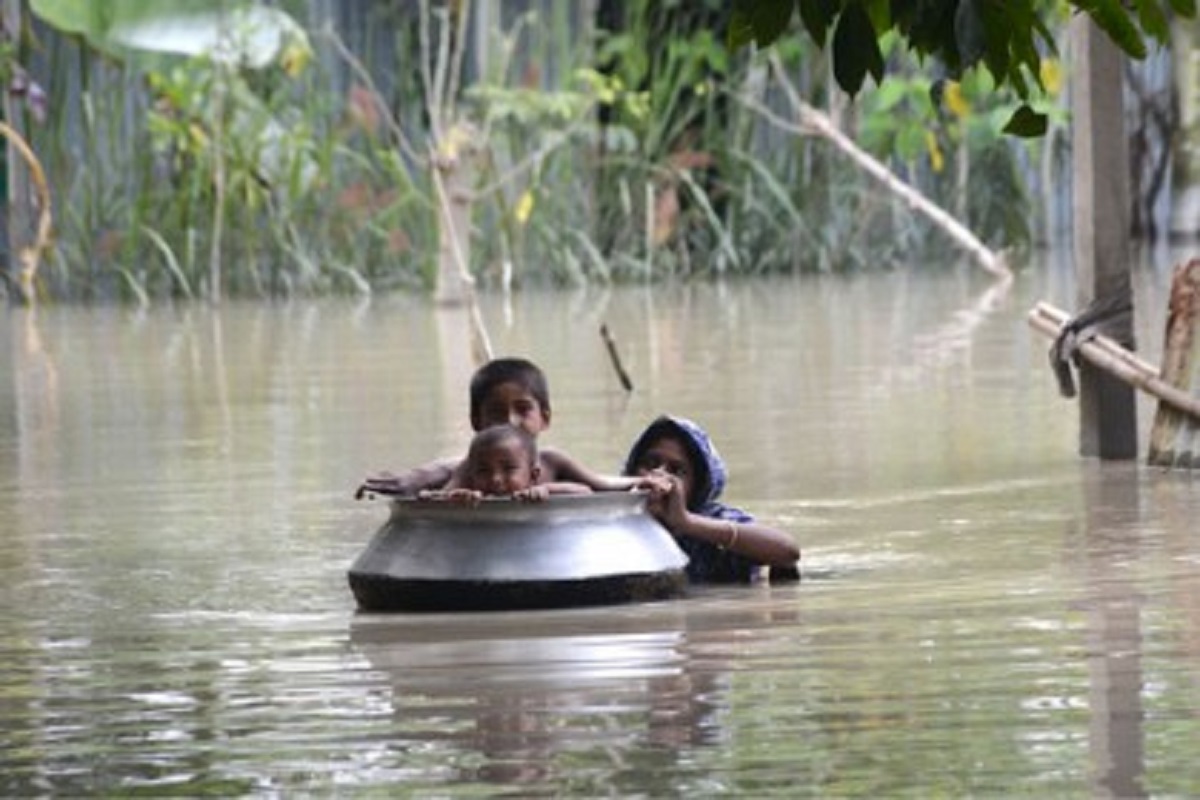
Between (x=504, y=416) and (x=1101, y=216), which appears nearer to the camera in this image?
(x=504, y=416)

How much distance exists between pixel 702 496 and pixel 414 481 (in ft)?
2.32

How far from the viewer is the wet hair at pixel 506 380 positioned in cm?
831

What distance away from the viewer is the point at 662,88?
26312mm

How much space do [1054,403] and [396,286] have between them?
464 inches

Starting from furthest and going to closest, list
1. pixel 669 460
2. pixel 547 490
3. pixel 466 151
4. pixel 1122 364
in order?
pixel 466 151 → pixel 1122 364 → pixel 669 460 → pixel 547 490

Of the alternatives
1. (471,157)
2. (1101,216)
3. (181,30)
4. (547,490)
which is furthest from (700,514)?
(181,30)

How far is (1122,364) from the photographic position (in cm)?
1148

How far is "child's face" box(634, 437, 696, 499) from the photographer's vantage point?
8547mm

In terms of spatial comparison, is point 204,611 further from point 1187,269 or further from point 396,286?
point 396,286

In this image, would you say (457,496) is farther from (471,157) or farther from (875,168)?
(875,168)

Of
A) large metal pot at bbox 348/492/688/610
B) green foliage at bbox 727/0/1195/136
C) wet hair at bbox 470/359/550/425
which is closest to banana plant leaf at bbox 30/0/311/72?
wet hair at bbox 470/359/550/425

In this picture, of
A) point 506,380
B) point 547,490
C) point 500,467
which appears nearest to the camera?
point 547,490

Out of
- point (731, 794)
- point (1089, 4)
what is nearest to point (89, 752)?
point (731, 794)

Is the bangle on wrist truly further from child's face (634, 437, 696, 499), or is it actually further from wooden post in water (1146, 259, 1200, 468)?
wooden post in water (1146, 259, 1200, 468)
